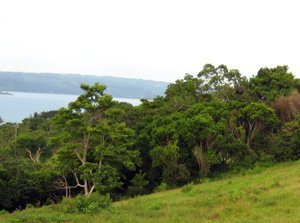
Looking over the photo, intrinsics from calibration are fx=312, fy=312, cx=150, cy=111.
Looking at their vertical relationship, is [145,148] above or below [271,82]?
below

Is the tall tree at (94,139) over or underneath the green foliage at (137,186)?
over

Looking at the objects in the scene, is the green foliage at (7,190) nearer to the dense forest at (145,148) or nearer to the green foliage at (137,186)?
the dense forest at (145,148)

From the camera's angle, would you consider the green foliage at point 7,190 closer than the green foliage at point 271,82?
Yes

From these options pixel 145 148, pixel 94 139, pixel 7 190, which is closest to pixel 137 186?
pixel 145 148

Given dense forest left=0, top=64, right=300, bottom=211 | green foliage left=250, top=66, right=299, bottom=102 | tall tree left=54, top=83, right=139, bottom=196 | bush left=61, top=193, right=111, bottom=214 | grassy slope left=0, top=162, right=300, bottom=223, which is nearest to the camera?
grassy slope left=0, top=162, right=300, bottom=223

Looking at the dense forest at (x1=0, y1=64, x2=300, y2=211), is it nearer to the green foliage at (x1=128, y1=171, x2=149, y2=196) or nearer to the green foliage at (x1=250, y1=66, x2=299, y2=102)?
the green foliage at (x1=128, y1=171, x2=149, y2=196)

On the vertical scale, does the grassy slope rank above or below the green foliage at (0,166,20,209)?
above

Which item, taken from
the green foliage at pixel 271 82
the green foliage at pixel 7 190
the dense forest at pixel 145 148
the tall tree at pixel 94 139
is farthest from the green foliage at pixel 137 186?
the green foliage at pixel 271 82

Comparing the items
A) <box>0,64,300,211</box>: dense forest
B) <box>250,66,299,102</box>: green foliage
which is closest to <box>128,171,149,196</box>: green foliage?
<box>0,64,300,211</box>: dense forest

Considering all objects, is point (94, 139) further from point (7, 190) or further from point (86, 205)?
point (86, 205)

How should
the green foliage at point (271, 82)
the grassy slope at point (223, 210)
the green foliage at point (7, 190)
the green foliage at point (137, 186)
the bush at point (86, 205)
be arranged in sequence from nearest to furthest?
the grassy slope at point (223, 210) < the bush at point (86, 205) < the green foliage at point (7, 190) < the green foliage at point (137, 186) < the green foliage at point (271, 82)

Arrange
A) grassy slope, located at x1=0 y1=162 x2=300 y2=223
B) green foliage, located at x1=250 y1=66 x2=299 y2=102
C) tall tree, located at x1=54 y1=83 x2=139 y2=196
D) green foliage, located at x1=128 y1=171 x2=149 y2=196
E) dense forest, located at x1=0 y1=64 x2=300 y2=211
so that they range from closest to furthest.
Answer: grassy slope, located at x1=0 y1=162 x2=300 y2=223 < tall tree, located at x1=54 y1=83 x2=139 y2=196 < dense forest, located at x1=0 y1=64 x2=300 y2=211 < green foliage, located at x1=128 y1=171 x2=149 y2=196 < green foliage, located at x1=250 y1=66 x2=299 y2=102

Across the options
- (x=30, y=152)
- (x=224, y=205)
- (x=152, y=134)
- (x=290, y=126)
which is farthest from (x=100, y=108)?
(x=30, y=152)

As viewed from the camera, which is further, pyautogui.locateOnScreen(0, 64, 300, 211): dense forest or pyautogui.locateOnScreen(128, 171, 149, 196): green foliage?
pyautogui.locateOnScreen(128, 171, 149, 196): green foliage
